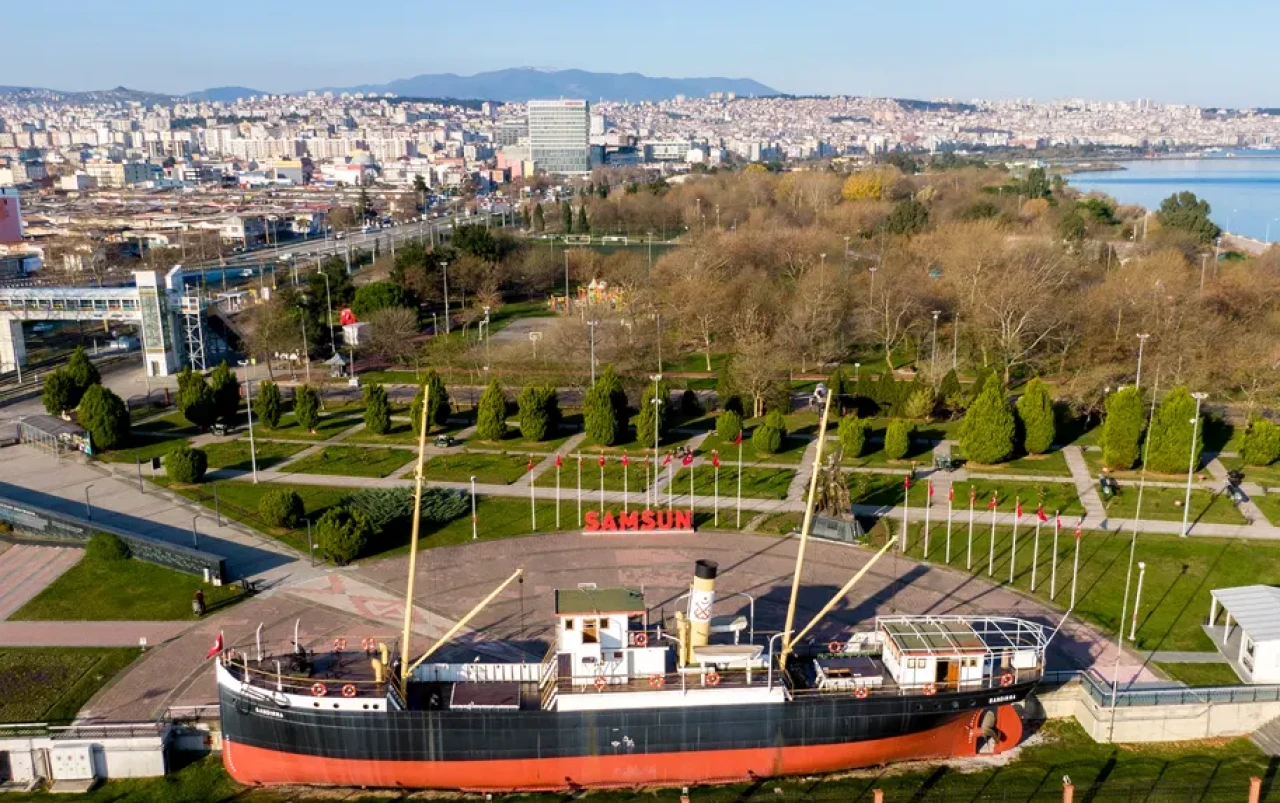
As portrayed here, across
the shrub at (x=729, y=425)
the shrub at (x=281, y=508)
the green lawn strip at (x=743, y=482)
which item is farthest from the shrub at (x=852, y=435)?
the shrub at (x=281, y=508)

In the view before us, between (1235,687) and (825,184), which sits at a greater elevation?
(825,184)

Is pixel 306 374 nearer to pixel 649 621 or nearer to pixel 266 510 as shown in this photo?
pixel 266 510

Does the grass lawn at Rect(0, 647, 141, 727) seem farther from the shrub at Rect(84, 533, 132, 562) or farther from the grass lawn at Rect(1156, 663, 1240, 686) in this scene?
the grass lawn at Rect(1156, 663, 1240, 686)

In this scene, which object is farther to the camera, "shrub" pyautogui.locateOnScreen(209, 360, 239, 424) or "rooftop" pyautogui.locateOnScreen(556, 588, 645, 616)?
"shrub" pyautogui.locateOnScreen(209, 360, 239, 424)

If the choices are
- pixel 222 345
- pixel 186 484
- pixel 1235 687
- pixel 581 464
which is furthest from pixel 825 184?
pixel 1235 687

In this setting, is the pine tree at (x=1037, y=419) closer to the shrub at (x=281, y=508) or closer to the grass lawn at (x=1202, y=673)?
the grass lawn at (x=1202, y=673)

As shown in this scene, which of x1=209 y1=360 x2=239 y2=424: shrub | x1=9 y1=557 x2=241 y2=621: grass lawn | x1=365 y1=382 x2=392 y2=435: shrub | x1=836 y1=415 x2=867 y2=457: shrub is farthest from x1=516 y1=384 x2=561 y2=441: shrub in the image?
x1=9 y1=557 x2=241 y2=621: grass lawn
